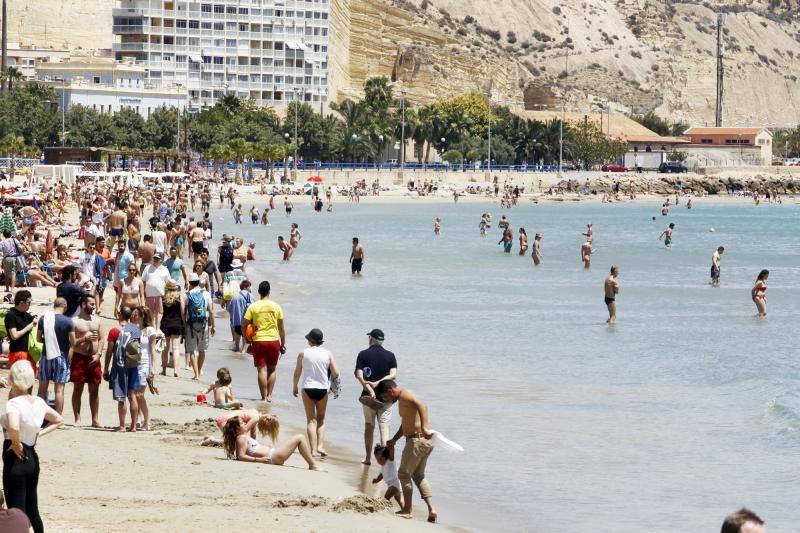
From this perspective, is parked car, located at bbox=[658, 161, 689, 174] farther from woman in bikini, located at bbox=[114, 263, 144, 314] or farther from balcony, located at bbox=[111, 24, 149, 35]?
woman in bikini, located at bbox=[114, 263, 144, 314]

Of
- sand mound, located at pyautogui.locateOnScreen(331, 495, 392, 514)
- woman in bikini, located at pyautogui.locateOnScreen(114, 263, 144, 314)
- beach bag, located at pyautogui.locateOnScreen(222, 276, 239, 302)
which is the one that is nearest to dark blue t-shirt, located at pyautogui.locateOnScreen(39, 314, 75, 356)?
sand mound, located at pyautogui.locateOnScreen(331, 495, 392, 514)

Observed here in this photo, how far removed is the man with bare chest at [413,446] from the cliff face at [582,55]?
411 feet

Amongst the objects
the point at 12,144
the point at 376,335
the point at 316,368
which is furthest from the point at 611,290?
the point at 12,144

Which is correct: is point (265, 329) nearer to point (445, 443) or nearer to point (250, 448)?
point (250, 448)

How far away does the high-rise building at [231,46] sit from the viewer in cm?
11269

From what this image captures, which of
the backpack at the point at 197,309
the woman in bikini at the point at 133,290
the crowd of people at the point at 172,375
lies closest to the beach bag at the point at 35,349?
the crowd of people at the point at 172,375

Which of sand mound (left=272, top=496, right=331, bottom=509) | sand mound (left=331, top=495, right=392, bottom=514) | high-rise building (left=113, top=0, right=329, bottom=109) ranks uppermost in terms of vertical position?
high-rise building (left=113, top=0, right=329, bottom=109)

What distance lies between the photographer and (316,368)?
37.6ft

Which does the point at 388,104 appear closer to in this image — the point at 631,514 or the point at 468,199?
the point at 468,199

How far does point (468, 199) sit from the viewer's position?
9262cm

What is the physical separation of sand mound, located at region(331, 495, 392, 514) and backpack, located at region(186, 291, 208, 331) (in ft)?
17.0

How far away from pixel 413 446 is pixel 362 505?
0.64 meters

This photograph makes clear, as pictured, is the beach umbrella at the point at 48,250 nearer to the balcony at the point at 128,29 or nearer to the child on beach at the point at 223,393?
the child on beach at the point at 223,393

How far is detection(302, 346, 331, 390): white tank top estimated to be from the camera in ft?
37.4
